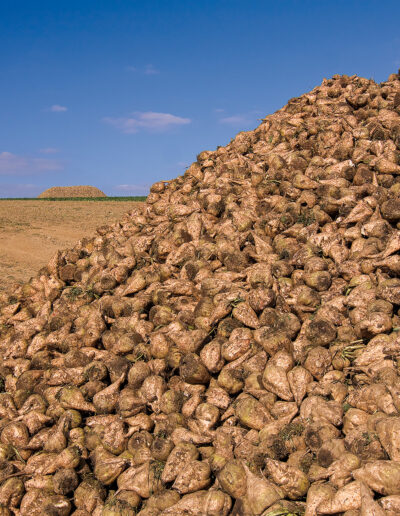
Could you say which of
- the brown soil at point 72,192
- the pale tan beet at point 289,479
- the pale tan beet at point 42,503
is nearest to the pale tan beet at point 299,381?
the pale tan beet at point 289,479

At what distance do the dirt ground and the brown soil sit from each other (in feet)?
83.4

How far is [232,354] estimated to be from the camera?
6188 millimetres

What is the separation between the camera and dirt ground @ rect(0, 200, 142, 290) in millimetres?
18203

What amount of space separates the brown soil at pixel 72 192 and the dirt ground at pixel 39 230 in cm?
2543

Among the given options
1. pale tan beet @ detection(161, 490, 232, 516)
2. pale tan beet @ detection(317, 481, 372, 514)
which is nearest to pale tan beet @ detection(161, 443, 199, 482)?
pale tan beet @ detection(161, 490, 232, 516)

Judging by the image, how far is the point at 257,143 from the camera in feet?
37.7

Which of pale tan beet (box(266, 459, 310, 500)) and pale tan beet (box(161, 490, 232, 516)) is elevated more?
pale tan beet (box(266, 459, 310, 500))

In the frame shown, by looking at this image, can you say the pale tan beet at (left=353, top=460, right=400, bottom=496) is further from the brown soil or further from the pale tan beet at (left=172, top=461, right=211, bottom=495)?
the brown soil

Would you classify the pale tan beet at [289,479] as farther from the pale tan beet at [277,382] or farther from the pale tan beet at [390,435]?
the pale tan beet at [277,382]

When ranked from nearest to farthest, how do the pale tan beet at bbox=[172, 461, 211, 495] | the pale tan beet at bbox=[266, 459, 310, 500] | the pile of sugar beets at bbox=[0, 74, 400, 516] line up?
1. the pale tan beet at bbox=[266, 459, 310, 500]
2. the pile of sugar beets at bbox=[0, 74, 400, 516]
3. the pale tan beet at bbox=[172, 461, 211, 495]

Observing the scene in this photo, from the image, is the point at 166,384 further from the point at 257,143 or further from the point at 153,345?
the point at 257,143

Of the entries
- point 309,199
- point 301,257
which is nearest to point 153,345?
point 301,257

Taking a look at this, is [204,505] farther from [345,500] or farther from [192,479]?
[345,500]

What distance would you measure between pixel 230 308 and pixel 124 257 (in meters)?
3.30
